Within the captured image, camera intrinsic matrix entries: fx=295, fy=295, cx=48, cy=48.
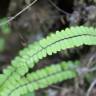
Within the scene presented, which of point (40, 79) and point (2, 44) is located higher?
point (2, 44)

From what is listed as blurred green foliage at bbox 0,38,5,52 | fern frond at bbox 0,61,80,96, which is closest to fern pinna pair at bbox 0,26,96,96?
fern frond at bbox 0,61,80,96

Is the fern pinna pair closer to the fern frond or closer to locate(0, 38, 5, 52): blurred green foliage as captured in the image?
the fern frond

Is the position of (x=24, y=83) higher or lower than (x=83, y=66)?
lower

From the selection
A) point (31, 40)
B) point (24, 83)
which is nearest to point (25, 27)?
point (31, 40)

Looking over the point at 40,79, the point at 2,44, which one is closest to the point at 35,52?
the point at 40,79

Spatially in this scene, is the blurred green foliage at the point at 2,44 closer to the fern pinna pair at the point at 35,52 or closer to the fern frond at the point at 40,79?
the fern frond at the point at 40,79

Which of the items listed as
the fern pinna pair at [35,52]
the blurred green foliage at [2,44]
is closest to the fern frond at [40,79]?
the fern pinna pair at [35,52]

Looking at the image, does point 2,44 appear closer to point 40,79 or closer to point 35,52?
point 40,79

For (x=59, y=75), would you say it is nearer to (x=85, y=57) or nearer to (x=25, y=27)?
(x=85, y=57)
